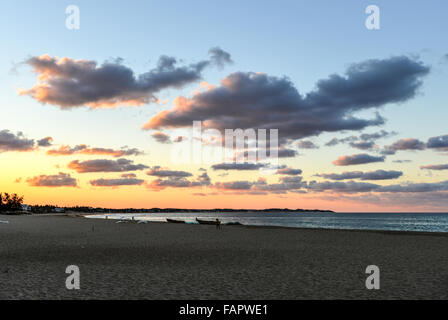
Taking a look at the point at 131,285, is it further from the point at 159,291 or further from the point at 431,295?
the point at 431,295

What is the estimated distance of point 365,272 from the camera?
19047 mm

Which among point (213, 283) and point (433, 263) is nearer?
point (213, 283)

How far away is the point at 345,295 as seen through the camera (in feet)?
46.2
